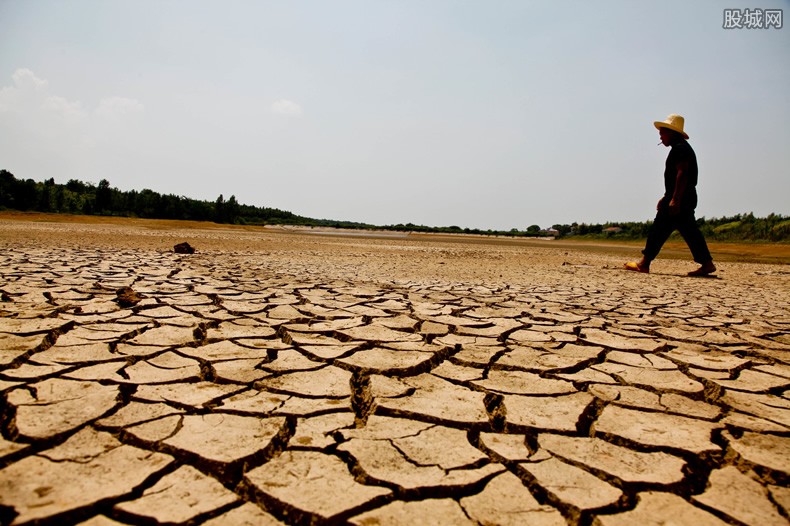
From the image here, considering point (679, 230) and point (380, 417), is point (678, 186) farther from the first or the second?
point (380, 417)

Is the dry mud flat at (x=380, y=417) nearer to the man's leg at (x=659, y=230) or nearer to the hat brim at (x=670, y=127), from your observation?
the man's leg at (x=659, y=230)

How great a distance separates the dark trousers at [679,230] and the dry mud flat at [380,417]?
260cm

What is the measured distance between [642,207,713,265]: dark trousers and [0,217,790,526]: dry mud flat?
8.53 ft

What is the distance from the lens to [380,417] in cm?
116

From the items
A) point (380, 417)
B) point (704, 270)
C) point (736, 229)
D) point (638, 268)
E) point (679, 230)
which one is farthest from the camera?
point (736, 229)

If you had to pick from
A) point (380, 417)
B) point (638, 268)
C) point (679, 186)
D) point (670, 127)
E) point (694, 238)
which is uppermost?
point (670, 127)

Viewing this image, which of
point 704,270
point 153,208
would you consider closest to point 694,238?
point 704,270

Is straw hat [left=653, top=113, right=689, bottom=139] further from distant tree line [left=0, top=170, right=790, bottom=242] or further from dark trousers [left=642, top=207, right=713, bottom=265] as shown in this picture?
distant tree line [left=0, top=170, right=790, bottom=242]

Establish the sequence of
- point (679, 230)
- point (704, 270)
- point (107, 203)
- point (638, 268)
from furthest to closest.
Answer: point (107, 203), point (638, 268), point (704, 270), point (679, 230)

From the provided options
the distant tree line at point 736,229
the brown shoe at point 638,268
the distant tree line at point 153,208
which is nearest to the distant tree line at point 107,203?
the distant tree line at point 153,208

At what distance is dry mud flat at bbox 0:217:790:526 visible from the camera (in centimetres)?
80

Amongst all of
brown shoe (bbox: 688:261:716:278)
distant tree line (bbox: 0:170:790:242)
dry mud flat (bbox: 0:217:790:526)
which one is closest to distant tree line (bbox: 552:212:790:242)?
distant tree line (bbox: 0:170:790:242)

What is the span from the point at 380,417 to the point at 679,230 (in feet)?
16.5

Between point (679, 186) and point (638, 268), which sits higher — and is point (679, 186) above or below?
above
